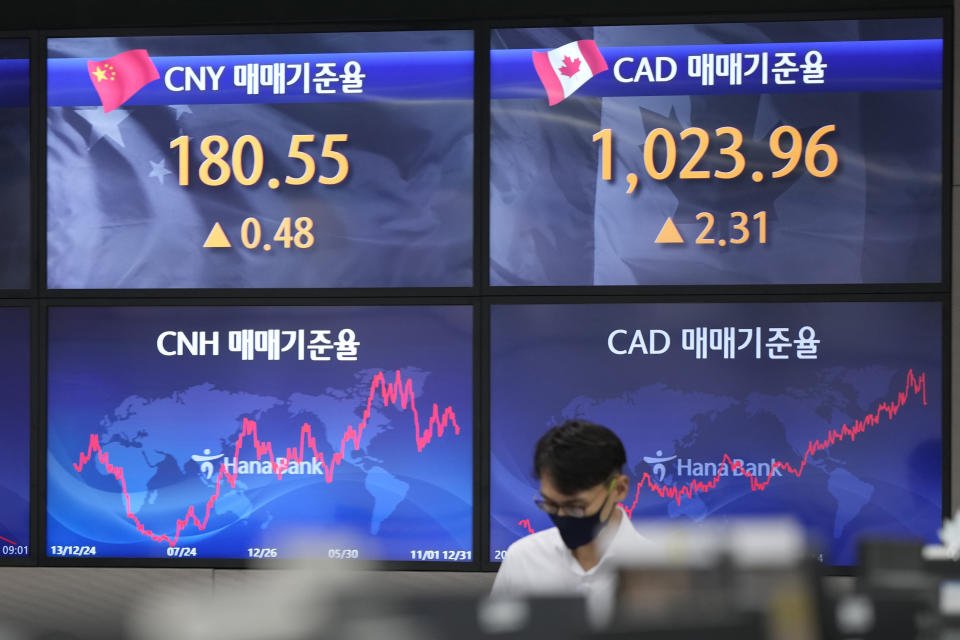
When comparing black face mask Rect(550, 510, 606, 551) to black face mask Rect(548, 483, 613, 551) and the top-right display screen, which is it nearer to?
black face mask Rect(548, 483, 613, 551)

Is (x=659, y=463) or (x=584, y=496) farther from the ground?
(x=584, y=496)

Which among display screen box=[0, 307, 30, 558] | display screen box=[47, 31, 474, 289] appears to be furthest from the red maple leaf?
display screen box=[0, 307, 30, 558]

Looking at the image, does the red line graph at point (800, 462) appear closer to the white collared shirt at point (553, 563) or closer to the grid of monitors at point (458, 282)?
the grid of monitors at point (458, 282)

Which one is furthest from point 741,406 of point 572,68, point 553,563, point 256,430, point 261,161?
point 261,161

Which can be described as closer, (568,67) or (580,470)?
(580,470)

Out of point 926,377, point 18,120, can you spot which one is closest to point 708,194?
point 926,377

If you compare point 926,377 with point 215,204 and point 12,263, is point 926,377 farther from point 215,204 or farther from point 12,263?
point 12,263

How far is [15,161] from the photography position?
4.34 m

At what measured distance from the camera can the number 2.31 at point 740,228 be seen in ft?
13.5

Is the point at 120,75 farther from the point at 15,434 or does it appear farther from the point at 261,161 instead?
the point at 15,434

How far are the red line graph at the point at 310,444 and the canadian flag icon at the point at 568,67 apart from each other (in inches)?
54.2

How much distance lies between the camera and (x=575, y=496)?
248 cm

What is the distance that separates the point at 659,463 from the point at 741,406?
1.35ft

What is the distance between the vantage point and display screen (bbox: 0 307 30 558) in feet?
14.1
